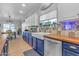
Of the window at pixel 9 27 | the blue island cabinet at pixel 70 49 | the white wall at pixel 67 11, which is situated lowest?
the blue island cabinet at pixel 70 49

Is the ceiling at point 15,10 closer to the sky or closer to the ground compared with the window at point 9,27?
closer to the sky

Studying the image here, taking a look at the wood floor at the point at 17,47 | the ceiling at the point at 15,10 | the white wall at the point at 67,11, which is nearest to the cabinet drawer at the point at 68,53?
the white wall at the point at 67,11

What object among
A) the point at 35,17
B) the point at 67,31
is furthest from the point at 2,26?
the point at 67,31

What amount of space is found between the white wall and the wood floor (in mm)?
1290

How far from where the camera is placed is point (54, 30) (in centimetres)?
292

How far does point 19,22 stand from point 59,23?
3.24ft

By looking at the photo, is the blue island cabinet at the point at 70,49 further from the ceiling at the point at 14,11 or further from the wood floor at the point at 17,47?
the wood floor at the point at 17,47

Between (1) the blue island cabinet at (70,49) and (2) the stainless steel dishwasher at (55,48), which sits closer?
(1) the blue island cabinet at (70,49)

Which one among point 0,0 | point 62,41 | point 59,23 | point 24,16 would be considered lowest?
point 62,41

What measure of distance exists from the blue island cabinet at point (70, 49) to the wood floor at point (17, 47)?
1230 millimetres

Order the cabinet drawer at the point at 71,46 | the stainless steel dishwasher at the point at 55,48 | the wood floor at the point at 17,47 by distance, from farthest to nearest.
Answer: the wood floor at the point at 17,47, the stainless steel dishwasher at the point at 55,48, the cabinet drawer at the point at 71,46

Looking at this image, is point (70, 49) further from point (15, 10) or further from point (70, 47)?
point (15, 10)

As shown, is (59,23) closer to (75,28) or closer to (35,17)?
(75,28)

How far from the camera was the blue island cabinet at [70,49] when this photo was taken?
5.58ft
